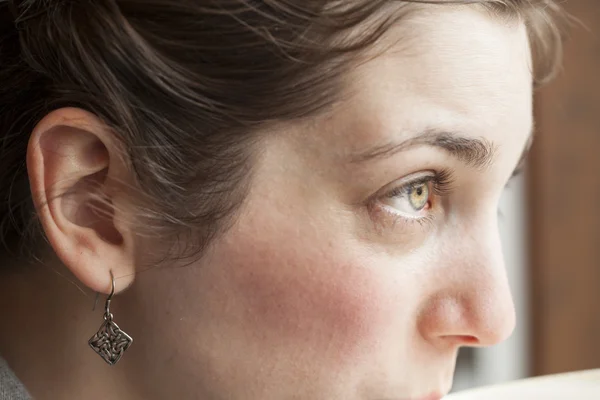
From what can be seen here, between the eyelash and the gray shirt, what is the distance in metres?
0.36

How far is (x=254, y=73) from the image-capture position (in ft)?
2.26

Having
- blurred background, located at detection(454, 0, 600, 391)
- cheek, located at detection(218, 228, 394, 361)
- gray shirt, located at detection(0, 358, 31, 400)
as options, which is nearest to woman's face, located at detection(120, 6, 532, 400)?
cheek, located at detection(218, 228, 394, 361)

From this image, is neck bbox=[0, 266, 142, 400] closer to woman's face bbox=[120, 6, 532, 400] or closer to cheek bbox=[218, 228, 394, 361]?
woman's face bbox=[120, 6, 532, 400]

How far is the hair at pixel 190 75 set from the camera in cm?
68

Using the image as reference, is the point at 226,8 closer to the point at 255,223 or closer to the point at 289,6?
the point at 289,6

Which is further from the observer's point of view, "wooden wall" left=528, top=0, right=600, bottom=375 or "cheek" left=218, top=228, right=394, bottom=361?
"wooden wall" left=528, top=0, right=600, bottom=375

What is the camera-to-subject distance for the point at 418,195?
2.54ft

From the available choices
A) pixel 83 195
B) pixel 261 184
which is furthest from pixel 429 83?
pixel 83 195

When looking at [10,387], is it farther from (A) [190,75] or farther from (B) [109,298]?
(A) [190,75]

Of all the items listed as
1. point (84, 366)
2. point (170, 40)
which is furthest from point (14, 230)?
point (170, 40)

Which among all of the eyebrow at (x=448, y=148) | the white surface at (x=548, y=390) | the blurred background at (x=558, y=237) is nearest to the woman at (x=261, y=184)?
the eyebrow at (x=448, y=148)

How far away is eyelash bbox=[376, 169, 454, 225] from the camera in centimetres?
74

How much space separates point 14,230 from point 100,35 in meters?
0.21

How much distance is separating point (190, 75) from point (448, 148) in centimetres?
22
